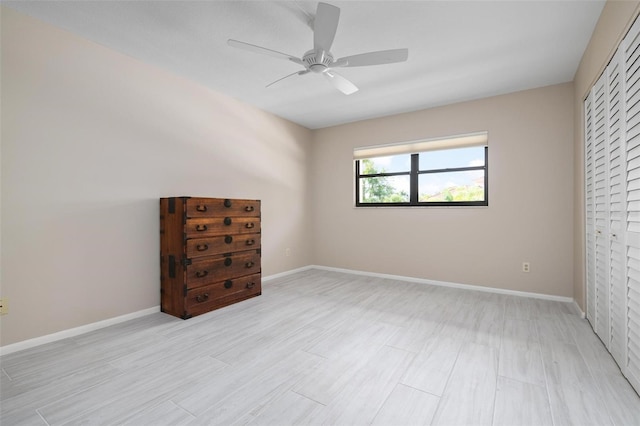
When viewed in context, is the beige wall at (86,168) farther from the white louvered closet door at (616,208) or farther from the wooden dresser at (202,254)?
the white louvered closet door at (616,208)

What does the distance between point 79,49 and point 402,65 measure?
279 cm

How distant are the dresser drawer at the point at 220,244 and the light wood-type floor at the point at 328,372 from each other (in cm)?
61

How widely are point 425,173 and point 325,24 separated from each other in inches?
107

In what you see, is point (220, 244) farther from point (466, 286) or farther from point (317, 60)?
point (466, 286)

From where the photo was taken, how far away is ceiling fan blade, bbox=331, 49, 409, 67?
199 cm

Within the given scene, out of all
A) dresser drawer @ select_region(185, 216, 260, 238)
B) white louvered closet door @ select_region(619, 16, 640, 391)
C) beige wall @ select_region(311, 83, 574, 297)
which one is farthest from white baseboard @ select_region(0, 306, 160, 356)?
white louvered closet door @ select_region(619, 16, 640, 391)

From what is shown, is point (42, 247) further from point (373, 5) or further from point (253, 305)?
point (373, 5)

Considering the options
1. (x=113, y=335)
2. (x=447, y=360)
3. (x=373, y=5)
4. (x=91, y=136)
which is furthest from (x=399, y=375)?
(x=91, y=136)

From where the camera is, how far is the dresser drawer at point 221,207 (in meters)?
2.72

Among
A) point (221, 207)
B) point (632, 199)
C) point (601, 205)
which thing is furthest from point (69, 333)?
point (601, 205)

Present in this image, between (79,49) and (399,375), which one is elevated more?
(79,49)

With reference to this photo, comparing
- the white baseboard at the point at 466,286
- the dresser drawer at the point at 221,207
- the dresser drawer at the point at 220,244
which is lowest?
the white baseboard at the point at 466,286

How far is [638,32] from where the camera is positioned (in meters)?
1.47

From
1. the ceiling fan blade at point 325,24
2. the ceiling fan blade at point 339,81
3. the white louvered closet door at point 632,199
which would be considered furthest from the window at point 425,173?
the ceiling fan blade at point 325,24
